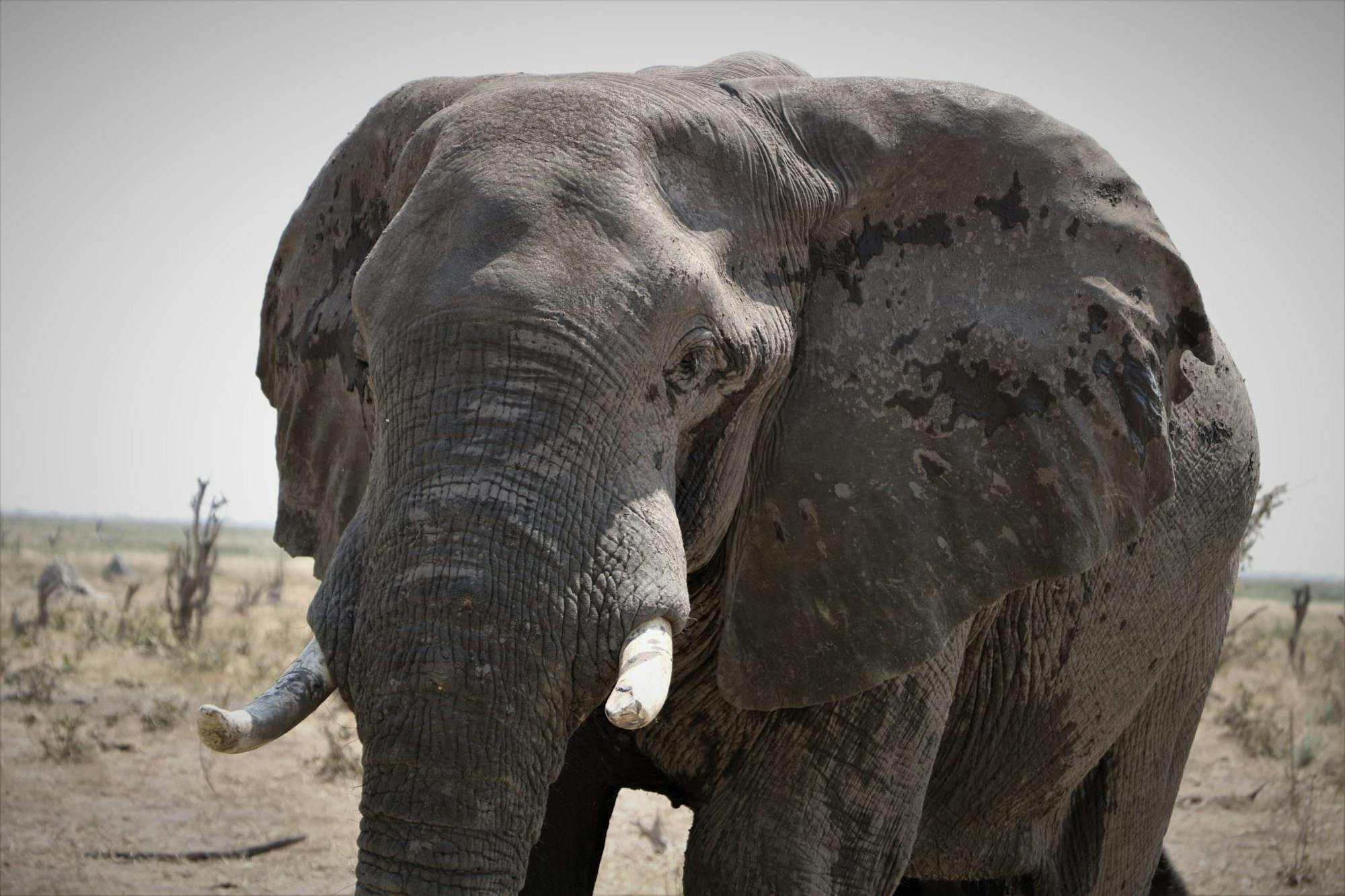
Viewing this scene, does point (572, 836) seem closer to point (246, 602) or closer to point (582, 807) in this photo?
point (582, 807)

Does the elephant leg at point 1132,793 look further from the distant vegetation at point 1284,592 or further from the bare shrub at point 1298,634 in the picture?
the distant vegetation at point 1284,592

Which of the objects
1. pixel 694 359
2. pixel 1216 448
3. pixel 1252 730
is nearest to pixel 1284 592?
pixel 1252 730

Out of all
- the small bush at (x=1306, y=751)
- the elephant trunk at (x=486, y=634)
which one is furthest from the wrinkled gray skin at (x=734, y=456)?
the small bush at (x=1306, y=751)

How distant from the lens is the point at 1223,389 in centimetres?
515

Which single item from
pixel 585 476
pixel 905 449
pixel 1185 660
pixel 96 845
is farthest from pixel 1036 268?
pixel 96 845

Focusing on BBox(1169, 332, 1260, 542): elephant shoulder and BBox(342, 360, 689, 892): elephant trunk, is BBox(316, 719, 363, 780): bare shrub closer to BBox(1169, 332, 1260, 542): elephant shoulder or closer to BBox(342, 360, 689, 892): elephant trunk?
BBox(1169, 332, 1260, 542): elephant shoulder

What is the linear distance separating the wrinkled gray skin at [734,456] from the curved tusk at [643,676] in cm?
5

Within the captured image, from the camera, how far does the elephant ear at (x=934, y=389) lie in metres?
3.53

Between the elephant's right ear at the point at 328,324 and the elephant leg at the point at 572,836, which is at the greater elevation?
the elephant's right ear at the point at 328,324

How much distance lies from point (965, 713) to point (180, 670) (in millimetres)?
10881

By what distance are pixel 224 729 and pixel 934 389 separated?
1.74m

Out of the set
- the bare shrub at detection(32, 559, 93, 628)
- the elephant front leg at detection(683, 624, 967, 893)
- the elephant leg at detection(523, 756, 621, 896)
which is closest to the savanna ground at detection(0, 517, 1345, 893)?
the elephant leg at detection(523, 756, 621, 896)

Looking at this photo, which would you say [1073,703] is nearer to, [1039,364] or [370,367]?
[1039,364]

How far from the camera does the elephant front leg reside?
3611mm
